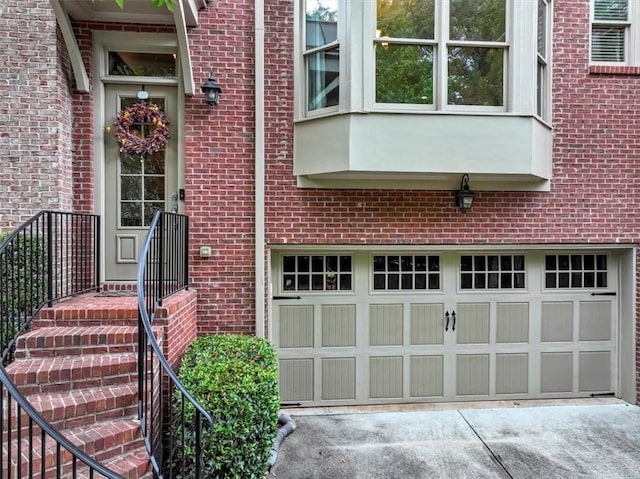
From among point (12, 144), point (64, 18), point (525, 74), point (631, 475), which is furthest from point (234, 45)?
point (631, 475)

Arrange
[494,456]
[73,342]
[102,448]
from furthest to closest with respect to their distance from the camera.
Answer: [494,456] → [73,342] → [102,448]

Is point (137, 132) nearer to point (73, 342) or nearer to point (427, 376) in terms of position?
point (73, 342)

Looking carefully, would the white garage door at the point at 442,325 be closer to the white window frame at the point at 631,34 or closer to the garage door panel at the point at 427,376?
the garage door panel at the point at 427,376

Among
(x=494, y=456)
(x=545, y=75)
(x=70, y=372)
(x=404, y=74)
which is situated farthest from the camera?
(x=545, y=75)

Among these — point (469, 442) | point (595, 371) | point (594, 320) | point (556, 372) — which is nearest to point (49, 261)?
point (469, 442)

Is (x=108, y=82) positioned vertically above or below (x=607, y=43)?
below

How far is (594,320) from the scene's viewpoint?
482cm

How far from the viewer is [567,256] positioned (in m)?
4.80

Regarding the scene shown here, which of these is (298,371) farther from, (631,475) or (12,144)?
(12,144)

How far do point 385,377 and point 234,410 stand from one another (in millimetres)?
2407

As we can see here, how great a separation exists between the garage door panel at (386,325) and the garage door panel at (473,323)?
76 centimetres

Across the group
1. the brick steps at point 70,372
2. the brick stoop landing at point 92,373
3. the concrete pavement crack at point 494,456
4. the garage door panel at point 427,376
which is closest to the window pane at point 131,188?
the brick stoop landing at point 92,373

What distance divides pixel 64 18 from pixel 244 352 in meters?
3.80

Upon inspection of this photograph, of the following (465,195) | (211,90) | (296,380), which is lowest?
(296,380)
